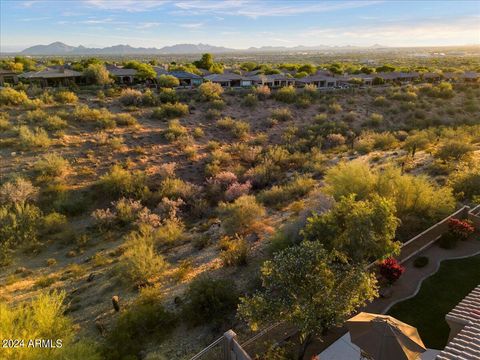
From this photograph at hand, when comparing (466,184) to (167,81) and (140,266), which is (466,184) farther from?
(167,81)

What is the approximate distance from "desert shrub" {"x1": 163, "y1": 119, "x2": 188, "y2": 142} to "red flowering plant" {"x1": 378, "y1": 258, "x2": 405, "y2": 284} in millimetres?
23828

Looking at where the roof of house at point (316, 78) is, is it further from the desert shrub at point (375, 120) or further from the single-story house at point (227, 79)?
the desert shrub at point (375, 120)

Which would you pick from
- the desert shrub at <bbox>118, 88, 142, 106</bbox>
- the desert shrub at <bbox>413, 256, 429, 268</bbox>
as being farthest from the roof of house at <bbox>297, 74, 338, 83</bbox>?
the desert shrub at <bbox>413, 256, 429, 268</bbox>

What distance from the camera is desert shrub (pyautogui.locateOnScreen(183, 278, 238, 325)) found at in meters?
11.7

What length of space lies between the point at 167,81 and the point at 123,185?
27336 millimetres

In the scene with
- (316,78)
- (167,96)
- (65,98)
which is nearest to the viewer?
(65,98)

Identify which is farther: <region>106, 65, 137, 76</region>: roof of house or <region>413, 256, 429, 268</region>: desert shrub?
<region>106, 65, 137, 76</region>: roof of house

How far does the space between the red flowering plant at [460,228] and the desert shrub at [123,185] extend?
736 inches

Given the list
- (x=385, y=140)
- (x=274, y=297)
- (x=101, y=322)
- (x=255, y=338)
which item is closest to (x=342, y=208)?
(x=274, y=297)

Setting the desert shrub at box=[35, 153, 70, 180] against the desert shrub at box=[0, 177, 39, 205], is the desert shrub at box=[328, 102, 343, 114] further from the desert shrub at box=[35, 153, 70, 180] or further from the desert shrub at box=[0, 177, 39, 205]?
the desert shrub at box=[0, 177, 39, 205]

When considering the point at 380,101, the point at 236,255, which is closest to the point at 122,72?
the point at 380,101

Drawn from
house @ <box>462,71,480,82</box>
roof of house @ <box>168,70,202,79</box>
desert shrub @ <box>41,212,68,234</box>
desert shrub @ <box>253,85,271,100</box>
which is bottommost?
desert shrub @ <box>41,212,68,234</box>

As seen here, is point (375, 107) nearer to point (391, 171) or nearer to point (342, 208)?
point (391, 171)

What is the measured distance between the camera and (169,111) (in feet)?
120
